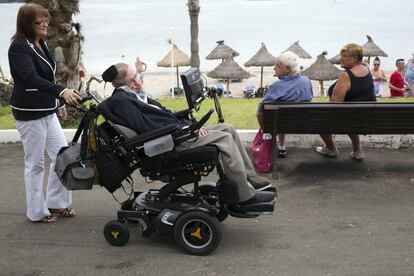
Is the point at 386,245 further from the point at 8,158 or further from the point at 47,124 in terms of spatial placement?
the point at 8,158

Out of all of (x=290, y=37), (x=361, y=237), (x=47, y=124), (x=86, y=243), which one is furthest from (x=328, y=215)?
(x=290, y=37)

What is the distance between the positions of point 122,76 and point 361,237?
91.4 inches

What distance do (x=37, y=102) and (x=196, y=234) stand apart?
1.72 m

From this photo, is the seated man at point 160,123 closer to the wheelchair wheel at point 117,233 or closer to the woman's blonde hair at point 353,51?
the wheelchair wheel at point 117,233

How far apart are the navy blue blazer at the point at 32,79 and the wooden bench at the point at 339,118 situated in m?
2.36

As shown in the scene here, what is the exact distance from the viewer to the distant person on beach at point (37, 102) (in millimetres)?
4707

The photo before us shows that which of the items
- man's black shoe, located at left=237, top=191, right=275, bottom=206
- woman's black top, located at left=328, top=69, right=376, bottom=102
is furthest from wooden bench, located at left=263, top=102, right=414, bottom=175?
man's black shoe, located at left=237, top=191, right=275, bottom=206

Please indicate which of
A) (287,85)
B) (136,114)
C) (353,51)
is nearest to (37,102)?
(136,114)

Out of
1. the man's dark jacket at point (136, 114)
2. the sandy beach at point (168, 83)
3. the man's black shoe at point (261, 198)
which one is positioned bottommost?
the sandy beach at point (168, 83)

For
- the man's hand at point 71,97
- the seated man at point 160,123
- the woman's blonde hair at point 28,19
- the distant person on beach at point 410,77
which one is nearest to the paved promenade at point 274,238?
the seated man at point 160,123

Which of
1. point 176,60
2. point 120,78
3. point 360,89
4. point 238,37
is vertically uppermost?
point 120,78

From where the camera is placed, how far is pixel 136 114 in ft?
14.5

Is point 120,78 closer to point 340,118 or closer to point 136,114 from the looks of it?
point 136,114

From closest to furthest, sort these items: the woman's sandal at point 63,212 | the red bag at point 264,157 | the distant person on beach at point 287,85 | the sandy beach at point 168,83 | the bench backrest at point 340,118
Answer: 1. the woman's sandal at point 63,212
2. the bench backrest at point 340,118
3. the red bag at point 264,157
4. the distant person on beach at point 287,85
5. the sandy beach at point 168,83
